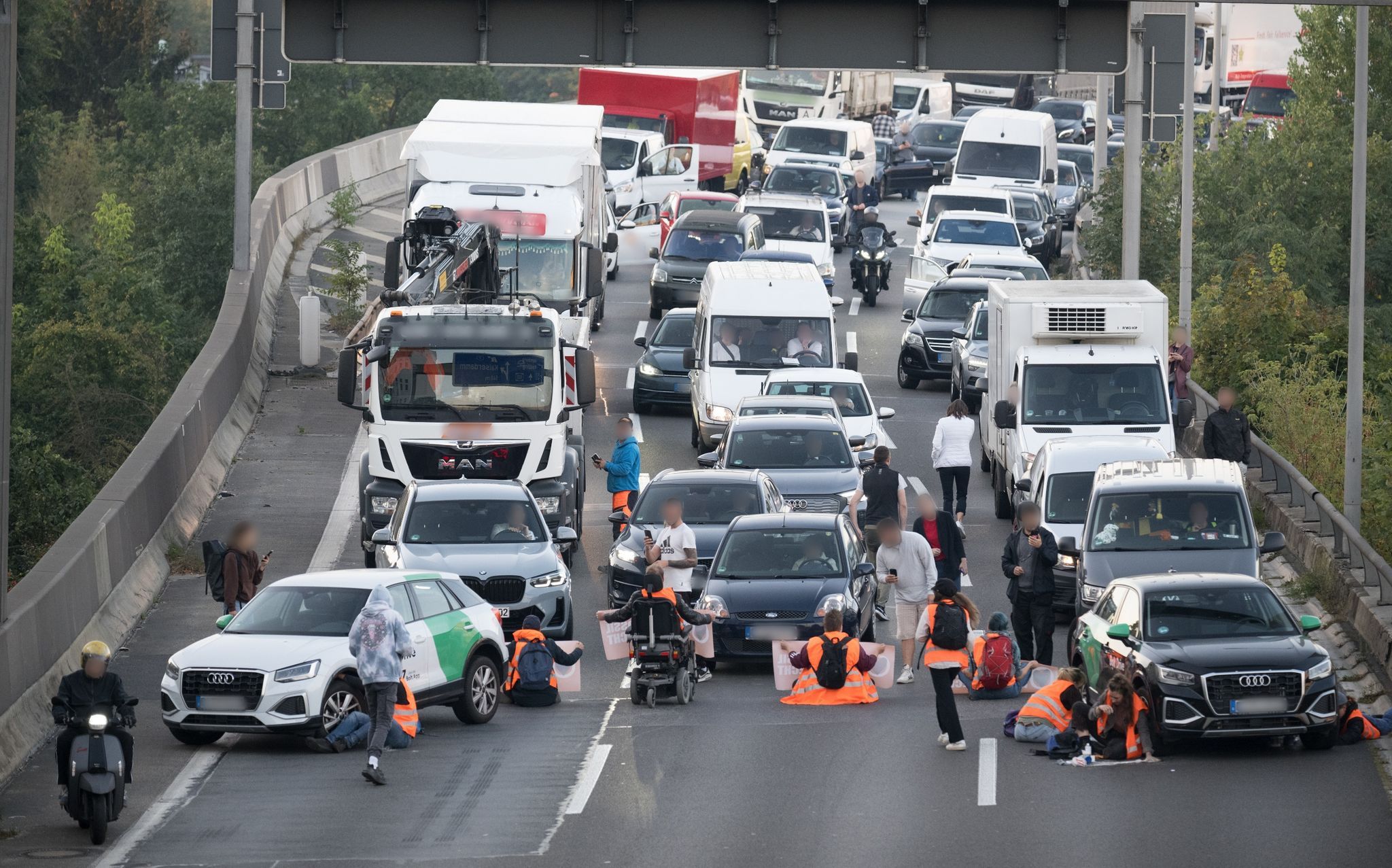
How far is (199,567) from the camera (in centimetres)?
2555

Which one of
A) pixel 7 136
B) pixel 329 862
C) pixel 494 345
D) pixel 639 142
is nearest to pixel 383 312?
pixel 494 345

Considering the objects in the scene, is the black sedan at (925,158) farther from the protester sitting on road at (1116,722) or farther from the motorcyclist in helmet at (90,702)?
the motorcyclist in helmet at (90,702)

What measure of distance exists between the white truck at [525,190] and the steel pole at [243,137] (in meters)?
2.66

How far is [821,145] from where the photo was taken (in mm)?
59594

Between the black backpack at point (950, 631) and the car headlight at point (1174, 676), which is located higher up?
the black backpack at point (950, 631)

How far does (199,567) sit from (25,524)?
30.5 ft

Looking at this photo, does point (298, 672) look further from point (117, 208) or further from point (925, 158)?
point (925, 158)

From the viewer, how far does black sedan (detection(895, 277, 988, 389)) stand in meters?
36.5

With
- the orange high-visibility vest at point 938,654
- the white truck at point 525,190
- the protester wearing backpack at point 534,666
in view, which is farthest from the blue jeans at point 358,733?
the white truck at point 525,190

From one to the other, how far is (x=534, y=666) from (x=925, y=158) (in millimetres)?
50777

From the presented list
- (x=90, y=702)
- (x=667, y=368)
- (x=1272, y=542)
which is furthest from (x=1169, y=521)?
(x=667, y=368)

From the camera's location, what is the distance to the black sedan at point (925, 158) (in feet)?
218

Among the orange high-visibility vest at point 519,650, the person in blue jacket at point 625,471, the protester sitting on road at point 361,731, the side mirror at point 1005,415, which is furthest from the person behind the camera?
the side mirror at point 1005,415

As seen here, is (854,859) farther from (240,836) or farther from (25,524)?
(25,524)
